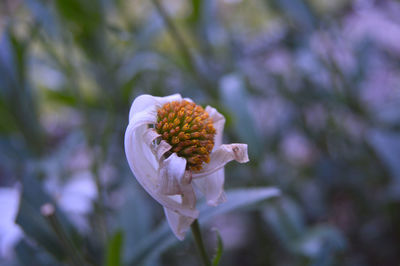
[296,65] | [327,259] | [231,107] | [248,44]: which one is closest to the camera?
[327,259]

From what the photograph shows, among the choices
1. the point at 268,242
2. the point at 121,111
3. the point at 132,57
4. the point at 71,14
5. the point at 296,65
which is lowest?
the point at 268,242

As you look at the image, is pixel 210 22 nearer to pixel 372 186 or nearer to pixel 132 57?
pixel 132 57

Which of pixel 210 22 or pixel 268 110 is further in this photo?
pixel 268 110

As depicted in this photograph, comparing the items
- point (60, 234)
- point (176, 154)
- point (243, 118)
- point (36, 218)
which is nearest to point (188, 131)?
point (176, 154)

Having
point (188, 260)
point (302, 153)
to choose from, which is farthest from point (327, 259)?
point (302, 153)

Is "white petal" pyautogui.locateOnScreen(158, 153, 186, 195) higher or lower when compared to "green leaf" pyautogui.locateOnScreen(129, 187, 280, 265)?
higher

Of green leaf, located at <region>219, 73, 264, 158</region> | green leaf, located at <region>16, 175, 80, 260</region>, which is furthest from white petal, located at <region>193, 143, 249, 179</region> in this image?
green leaf, located at <region>219, 73, 264, 158</region>

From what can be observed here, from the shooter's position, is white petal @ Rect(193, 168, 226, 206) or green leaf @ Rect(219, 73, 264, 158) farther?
green leaf @ Rect(219, 73, 264, 158)

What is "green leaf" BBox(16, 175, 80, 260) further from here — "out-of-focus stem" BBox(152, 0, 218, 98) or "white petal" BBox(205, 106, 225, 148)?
"out-of-focus stem" BBox(152, 0, 218, 98)
